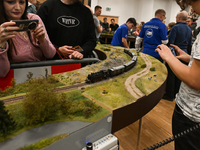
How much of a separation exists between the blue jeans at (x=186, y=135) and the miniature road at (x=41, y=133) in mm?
939

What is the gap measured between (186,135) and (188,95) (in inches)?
14.9

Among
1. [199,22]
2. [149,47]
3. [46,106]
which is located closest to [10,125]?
[46,106]

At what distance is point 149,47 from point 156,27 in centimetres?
55

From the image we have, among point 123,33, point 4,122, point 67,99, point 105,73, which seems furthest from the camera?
point 123,33

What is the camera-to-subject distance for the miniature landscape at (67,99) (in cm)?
102

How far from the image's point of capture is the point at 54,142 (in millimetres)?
943

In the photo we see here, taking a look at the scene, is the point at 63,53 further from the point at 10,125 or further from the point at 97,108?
the point at 10,125

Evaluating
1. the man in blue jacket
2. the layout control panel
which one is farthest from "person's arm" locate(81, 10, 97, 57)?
the man in blue jacket

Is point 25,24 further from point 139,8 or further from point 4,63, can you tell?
point 139,8

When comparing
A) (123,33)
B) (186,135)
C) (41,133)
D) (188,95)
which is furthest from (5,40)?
(123,33)

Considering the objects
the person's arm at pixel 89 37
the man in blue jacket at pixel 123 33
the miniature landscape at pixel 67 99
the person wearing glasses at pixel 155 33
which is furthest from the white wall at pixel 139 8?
the miniature landscape at pixel 67 99

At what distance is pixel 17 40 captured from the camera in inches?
70.9

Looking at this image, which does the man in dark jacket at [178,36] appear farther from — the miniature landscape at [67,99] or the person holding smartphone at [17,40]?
the person holding smartphone at [17,40]

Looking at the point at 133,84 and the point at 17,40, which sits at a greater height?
the point at 17,40
